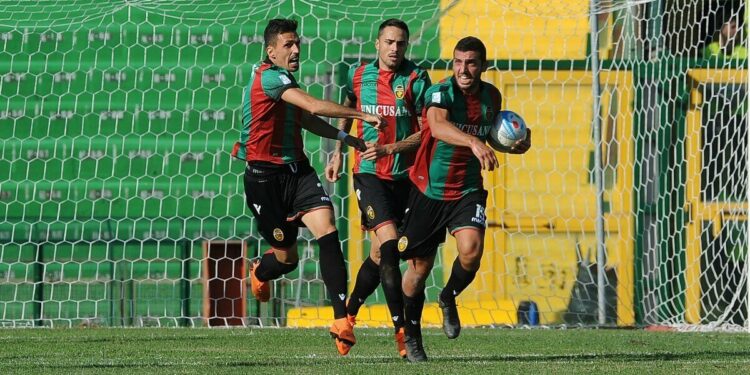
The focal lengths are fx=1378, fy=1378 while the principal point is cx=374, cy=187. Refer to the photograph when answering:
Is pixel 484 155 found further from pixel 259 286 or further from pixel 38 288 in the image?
pixel 38 288

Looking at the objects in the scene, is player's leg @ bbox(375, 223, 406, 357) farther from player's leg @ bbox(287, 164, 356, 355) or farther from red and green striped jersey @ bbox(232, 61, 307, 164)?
red and green striped jersey @ bbox(232, 61, 307, 164)

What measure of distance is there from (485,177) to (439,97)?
4.47 metres

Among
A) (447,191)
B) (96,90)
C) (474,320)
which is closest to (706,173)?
(474,320)

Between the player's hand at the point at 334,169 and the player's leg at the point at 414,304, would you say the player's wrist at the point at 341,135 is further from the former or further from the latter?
the player's leg at the point at 414,304

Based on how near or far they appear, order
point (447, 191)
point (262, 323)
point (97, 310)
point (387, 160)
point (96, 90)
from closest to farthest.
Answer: point (447, 191) → point (387, 160) → point (262, 323) → point (97, 310) → point (96, 90)

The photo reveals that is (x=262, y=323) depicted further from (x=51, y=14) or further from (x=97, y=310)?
(x=51, y=14)

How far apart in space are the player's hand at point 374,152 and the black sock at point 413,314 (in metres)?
0.77

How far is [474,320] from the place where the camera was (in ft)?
36.4

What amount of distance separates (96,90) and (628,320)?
5238mm

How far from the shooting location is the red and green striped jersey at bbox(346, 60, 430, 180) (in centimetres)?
806

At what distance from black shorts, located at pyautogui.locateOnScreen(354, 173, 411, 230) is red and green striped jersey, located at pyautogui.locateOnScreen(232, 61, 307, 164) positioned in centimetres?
47

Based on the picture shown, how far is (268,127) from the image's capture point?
24.9ft

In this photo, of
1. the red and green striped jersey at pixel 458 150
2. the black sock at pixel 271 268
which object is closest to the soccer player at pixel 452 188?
the red and green striped jersey at pixel 458 150

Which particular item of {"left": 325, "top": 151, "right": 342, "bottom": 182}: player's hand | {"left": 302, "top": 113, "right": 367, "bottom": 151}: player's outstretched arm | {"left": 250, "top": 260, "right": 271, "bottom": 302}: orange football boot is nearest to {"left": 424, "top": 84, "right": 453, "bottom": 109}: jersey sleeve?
{"left": 302, "top": 113, "right": 367, "bottom": 151}: player's outstretched arm
